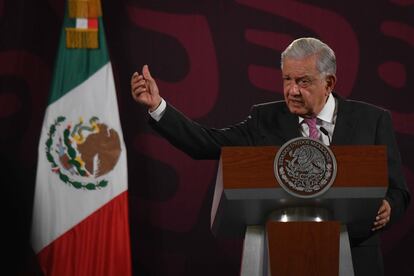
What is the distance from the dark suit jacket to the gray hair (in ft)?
0.49

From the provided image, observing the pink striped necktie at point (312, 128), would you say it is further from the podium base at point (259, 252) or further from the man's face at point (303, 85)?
the podium base at point (259, 252)

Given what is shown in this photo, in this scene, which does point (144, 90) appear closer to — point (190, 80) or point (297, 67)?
point (297, 67)

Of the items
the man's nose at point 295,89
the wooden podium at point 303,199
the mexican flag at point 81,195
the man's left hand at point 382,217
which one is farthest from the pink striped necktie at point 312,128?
the mexican flag at point 81,195

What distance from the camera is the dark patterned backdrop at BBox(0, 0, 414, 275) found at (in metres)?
4.54

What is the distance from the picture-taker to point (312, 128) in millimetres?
2496

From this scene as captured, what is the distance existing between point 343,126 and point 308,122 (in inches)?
4.9

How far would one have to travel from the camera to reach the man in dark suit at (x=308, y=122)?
2375 millimetres

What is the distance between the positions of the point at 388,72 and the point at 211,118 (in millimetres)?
1158

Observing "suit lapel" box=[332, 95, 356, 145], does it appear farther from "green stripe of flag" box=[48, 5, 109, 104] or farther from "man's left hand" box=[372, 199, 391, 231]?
"green stripe of flag" box=[48, 5, 109, 104]

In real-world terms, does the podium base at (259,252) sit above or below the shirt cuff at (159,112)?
below

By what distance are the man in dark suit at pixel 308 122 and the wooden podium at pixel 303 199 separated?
1.24ft

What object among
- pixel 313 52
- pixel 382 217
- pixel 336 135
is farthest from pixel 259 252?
pixel 313 52

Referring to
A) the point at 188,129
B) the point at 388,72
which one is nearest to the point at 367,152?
the point at 188,129

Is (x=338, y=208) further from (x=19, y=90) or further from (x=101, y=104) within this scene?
(x=19, y=90)
